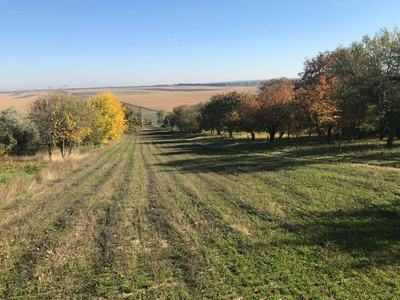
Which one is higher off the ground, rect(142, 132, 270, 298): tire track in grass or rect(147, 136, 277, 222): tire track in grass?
rect(142, 132, 270, 298): tire track in grass

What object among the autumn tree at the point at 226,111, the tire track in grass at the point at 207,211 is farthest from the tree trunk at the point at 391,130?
the autumn tree at the point at 226,111

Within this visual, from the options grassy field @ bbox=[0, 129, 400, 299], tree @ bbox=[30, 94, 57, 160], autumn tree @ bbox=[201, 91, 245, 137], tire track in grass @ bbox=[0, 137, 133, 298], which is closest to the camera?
grassy field @ bbox=[0, 129, 400, 299]

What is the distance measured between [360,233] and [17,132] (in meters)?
39.6

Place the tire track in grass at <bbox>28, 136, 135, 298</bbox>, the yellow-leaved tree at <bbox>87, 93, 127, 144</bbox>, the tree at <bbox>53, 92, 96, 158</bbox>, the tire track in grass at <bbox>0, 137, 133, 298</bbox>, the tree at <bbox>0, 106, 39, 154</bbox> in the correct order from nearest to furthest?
the tire track in grass at <bbox>28, 136, 135, 298</bbox>, the tire track in grass at <bbox>0, 137, 133, 298</bbox>, the tree at <bbox>53, 92, 96, 158</bbox>, the tree at <bbox>0, 106, 39, 154</bbox>, the yellow-leaved tree at <bbox>87, 93, 127, 144</bbox>

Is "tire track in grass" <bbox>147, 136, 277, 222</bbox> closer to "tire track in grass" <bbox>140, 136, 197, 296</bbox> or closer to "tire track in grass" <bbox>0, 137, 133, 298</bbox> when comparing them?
"tire track in grass" <bbox>140, 136, 197, 296</bbox>

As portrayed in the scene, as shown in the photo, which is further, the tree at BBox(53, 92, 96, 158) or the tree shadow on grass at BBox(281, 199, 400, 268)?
the tree at BBox(53, 92, 96, 158)

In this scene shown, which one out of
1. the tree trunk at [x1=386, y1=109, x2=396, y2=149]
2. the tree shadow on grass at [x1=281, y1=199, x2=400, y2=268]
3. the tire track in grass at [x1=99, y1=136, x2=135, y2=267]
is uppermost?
the tree trunk at [x1=386, y1=109, x2=396, y2=149]

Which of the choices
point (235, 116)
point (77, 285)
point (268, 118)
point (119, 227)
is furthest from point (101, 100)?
point (77, 285)

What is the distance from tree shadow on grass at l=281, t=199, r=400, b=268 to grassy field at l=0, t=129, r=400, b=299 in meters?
0.03

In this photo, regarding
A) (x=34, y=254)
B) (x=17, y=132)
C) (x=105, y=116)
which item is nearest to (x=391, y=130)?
(x=34, y=254)

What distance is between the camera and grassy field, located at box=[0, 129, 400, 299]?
485 cm

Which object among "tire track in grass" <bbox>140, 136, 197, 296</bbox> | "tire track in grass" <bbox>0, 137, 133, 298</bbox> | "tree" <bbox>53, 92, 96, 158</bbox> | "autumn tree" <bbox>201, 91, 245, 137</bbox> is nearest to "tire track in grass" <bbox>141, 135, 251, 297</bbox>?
"tire track in grass" <bbox>140, 136, 197, 296</bbox>

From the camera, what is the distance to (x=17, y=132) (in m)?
31.1

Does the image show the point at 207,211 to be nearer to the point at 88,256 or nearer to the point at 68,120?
the point at 88,256
